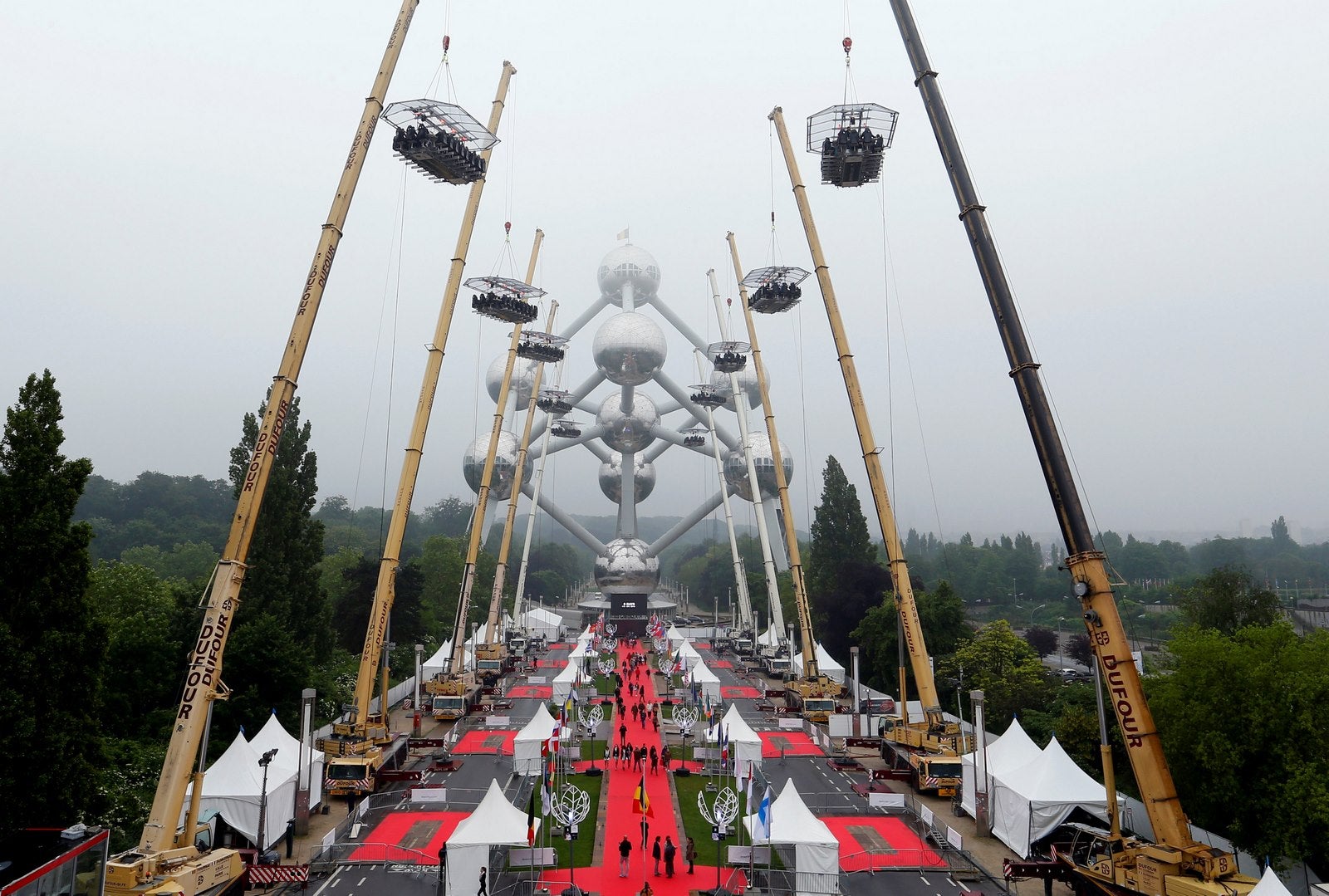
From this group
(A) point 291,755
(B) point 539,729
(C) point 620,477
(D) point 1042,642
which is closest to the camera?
(A) point 291,755

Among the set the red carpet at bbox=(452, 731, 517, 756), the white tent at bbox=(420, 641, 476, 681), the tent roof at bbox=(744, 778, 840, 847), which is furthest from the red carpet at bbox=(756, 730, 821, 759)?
the white tent at bbox=(420, 641, 476, 681)

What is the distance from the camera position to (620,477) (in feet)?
261

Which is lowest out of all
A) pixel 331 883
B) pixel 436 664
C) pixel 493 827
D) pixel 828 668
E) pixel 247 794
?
pixel 331 883

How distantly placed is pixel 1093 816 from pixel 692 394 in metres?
49.5

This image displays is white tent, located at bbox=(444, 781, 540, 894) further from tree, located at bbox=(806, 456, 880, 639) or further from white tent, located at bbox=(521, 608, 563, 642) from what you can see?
white tent, located at bbox=(521, 608, 563, 642)

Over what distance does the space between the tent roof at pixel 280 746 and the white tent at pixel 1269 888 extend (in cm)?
1854

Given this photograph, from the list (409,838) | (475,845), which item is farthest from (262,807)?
(475,845)

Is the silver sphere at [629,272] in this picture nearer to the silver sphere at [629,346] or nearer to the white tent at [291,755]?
the silver sphere at [629,346]

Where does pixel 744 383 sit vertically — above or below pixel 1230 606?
above

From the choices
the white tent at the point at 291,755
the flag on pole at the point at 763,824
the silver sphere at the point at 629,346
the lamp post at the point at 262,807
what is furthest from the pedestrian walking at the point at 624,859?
the silver sphere at the point at 629,346

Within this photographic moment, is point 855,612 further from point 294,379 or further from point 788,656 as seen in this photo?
point 294,379

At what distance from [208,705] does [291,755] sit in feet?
25.3

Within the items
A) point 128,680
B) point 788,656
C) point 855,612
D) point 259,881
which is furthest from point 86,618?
point 855,612

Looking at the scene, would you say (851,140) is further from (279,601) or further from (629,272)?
(629,272)
